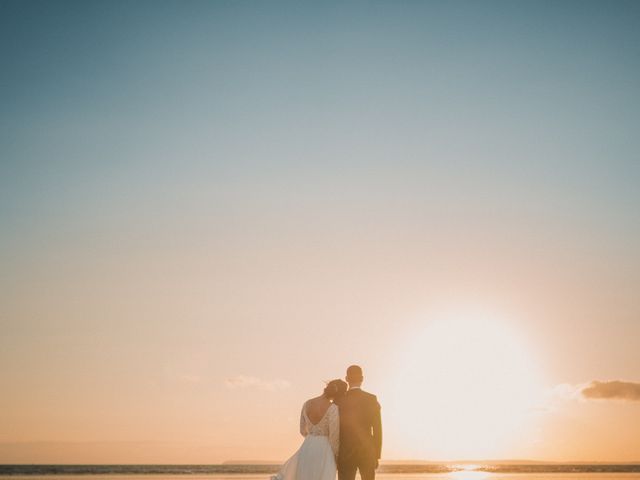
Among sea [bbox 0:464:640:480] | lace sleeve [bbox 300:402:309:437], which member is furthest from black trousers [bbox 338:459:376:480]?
sea [bbox 0:464:640:480]

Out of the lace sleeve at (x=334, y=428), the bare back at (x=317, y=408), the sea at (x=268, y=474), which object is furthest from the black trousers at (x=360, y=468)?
the sea at (x=268, y=474)

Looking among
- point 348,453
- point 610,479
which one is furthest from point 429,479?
point 348,453

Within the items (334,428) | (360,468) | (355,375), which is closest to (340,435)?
(334,428)

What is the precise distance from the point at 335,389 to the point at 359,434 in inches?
37.0

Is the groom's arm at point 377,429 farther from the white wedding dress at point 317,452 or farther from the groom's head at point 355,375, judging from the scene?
the white wedding dress at point 317,452

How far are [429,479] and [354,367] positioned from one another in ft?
109

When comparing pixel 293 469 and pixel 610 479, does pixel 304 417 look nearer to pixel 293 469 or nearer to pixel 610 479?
pixel 293 469

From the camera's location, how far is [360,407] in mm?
13156

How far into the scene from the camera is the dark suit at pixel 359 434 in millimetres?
13086

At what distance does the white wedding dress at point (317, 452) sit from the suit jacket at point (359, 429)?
18 cm

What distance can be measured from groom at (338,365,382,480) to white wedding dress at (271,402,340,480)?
166 mm

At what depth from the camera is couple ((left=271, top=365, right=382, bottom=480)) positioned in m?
13.1

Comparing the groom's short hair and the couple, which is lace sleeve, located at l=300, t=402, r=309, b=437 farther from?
the groom's short hair

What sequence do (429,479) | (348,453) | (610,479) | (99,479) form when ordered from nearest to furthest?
(348,453)
(610,479)
(429,479)
(99,479)
